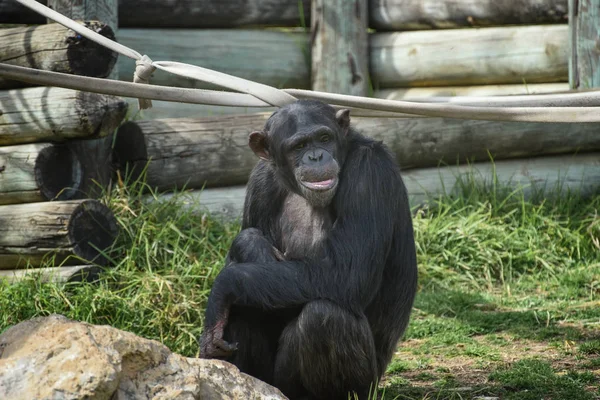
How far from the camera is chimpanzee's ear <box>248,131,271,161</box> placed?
16.2 feet

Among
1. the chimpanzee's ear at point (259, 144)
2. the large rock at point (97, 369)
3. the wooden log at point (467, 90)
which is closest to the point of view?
the large rock at point (97, 369)

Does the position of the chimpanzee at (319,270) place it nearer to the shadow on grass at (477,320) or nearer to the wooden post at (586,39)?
the shadow on grass at (477,320)

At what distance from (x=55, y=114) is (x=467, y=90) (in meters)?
4.46

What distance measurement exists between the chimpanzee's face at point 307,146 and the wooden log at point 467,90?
4133 millimetres

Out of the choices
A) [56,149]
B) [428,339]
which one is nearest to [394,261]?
[428,339]

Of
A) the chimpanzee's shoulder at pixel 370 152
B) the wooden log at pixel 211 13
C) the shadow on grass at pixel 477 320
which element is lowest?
the shadow on grass at pixel 477 320

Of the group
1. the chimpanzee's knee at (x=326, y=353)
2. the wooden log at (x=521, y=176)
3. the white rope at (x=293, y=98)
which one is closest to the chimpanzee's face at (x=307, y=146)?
the white rope at (x=293, y=98)

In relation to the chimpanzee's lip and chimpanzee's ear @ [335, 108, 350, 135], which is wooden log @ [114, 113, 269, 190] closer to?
chimpanzee's ear @ [335, 108, 350, 135]

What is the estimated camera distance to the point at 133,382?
10.9 feet

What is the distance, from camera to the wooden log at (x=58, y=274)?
243 inches

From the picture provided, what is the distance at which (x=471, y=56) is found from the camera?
8984 millimetres

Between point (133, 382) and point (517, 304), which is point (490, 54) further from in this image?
point (133, 382)

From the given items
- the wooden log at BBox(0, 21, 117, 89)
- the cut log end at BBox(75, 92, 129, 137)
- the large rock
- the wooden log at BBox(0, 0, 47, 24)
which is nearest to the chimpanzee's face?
the large rock

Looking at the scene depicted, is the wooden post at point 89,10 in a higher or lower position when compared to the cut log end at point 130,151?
higher
